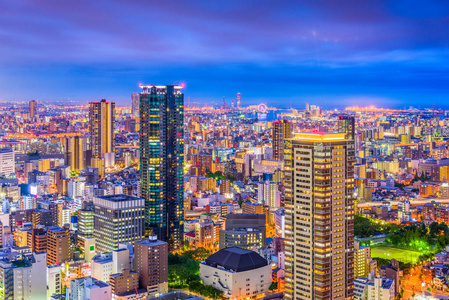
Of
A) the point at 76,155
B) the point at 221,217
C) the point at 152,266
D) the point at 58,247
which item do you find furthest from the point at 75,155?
the point at 152,266

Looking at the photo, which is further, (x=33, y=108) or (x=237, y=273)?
(x=33, y=108)

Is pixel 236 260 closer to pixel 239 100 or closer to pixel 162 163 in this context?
pixel 162 163

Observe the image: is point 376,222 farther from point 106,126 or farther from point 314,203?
point 106,126

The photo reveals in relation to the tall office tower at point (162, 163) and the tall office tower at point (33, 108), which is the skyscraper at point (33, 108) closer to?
the tall office tower at point (33, 108)

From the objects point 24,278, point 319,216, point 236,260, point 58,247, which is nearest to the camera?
point 319,216

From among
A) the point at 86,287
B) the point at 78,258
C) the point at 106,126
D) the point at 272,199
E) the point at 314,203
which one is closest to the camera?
the point at 314,203

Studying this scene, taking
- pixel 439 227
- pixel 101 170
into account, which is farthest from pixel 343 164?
pixel 101 170
